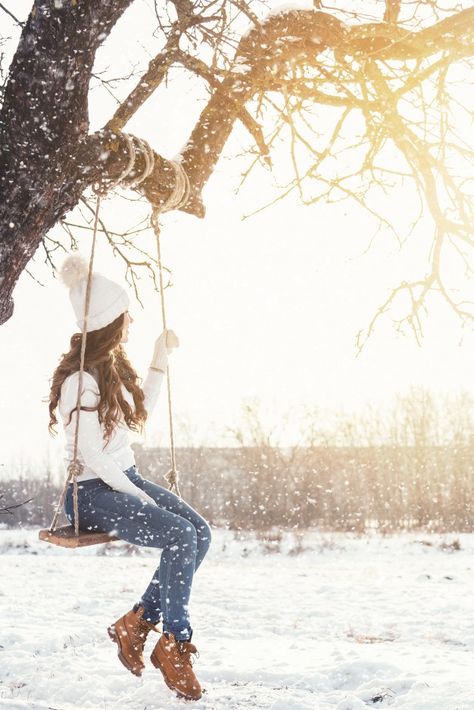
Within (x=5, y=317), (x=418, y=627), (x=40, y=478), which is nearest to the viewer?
(x=5, y=317)

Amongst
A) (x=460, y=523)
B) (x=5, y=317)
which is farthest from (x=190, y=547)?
(x=460, y=523)

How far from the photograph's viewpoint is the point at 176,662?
312 cm

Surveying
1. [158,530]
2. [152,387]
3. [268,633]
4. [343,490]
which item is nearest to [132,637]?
[158,530]

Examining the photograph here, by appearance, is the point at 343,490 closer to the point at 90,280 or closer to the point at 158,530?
the point at 158,530

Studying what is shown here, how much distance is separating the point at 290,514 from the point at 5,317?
2124 centimetres

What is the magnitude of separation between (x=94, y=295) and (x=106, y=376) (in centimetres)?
38

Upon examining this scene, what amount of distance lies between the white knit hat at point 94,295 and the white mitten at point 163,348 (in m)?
0.39

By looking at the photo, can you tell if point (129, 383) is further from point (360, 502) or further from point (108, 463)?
point (360, 502)

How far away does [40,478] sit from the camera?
29188mm

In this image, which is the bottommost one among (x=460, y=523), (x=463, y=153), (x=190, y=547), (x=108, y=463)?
(x=460, y=523)

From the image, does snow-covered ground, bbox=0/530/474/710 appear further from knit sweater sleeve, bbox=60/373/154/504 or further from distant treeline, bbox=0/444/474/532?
distant treeline, bbox=0/444/474/532

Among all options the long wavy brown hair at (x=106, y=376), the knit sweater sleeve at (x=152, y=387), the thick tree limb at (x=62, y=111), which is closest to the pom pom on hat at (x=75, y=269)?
the long wavy brown hair at (x=106, y=376)

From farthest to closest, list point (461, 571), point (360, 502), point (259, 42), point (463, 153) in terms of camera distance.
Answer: point (360, 502), point (461, 571), point (463, 153), point (259, 42)

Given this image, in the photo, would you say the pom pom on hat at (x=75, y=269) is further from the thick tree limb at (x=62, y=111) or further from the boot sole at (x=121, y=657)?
the boot sole at (x=121, y=657)
